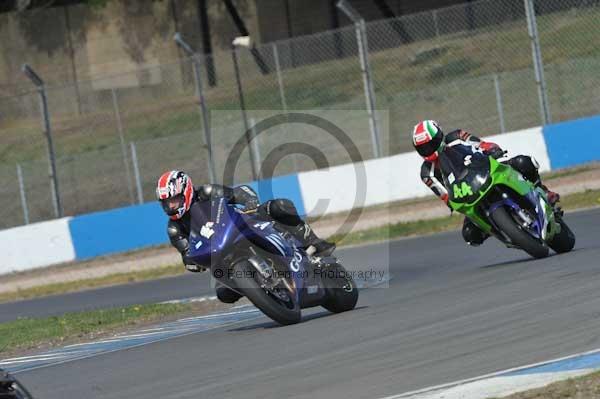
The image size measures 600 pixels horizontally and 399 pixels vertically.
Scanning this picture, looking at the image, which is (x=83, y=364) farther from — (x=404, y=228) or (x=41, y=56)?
(x=41, y=56)

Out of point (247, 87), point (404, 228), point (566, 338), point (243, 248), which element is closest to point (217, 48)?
point (247, 87)

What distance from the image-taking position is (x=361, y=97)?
27.5m

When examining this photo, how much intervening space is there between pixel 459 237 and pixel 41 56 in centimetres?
2214

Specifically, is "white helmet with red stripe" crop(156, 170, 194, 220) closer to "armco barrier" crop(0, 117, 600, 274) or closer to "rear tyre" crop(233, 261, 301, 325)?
"rear tyre" crop(233, 261, 301, 325)

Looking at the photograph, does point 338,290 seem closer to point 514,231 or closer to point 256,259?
point 256,259

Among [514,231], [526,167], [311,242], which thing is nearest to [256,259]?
[311,242]

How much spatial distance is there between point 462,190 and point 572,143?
9.33 meters

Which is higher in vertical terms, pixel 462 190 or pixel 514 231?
pixel 462 190

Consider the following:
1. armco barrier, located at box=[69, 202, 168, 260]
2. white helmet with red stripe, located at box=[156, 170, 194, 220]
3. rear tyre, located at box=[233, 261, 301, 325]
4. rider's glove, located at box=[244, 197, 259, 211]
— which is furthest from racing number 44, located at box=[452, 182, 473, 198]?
armco barrier, located at box=[69, 202, 168, 260]

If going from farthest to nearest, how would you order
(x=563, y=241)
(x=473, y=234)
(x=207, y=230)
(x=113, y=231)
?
(x=113, y=231) < (x=473, y=234) < (x=563, y=241) < (x=207, y=230)

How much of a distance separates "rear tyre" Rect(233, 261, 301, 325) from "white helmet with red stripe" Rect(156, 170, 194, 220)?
2.72 feet

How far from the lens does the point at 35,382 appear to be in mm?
9305

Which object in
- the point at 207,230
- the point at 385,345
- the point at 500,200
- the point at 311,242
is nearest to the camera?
the point at 385,345

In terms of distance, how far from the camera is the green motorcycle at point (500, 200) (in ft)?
38.9
